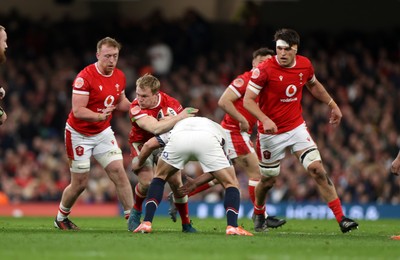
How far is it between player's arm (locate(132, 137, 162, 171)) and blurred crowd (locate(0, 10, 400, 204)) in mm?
10563

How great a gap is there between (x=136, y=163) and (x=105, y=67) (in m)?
1.43

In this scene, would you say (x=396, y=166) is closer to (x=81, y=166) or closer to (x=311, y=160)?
(x=311, y=160)

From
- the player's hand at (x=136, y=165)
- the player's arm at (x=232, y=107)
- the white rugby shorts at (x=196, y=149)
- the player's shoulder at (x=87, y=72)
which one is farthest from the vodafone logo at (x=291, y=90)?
the player's shoulder at (x=87, y=72)

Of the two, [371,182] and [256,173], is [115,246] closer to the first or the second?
[256,173]

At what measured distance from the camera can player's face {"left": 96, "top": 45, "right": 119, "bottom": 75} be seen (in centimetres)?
1470

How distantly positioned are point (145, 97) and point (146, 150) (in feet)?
2.37

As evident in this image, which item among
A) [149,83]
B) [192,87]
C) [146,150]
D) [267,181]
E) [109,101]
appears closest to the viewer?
[149,83]

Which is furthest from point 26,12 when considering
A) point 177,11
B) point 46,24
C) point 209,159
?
point 209,159

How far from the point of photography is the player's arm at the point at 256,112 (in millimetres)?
13840

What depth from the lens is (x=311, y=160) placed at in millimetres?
14219

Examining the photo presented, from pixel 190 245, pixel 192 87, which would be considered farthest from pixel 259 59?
pixel 192 87

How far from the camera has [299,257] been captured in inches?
416

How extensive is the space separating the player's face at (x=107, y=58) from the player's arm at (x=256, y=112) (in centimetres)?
196

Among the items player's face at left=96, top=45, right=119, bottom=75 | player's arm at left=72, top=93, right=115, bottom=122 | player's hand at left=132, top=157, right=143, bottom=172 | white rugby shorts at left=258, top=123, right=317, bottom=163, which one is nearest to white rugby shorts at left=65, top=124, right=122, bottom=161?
player's hand at left=132, top=157, right=143, bottom=172
